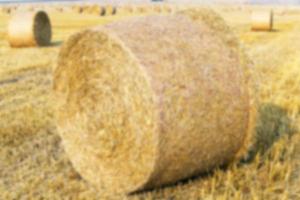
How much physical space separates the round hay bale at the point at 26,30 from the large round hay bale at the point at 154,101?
11.9m

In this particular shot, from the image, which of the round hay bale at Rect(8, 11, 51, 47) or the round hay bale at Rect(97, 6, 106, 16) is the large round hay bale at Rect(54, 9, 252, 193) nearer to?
the round hay bale at Rect(8, 11, 51, 47)

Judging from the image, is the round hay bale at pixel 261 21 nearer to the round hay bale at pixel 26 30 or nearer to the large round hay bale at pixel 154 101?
the round hay bale at pixel 26 30

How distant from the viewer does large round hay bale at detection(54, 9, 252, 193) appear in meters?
4.65

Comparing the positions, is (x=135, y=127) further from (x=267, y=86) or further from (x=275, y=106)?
(x=267, y=86)

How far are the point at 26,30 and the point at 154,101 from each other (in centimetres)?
1348

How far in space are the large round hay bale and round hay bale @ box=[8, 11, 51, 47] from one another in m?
11.9

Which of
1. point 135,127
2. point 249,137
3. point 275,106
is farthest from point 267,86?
point 135,127

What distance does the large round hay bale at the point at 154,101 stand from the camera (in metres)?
4.65

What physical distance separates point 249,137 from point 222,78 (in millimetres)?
657

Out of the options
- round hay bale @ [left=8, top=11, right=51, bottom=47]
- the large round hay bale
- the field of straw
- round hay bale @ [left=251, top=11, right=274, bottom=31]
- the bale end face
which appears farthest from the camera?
round hay bale @ [left=251, top=11, right=274, bottom=31]

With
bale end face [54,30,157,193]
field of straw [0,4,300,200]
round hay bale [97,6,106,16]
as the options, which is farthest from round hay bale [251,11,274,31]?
round hay bale [97,6,106,16]

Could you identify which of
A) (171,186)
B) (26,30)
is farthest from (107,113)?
(26,30)

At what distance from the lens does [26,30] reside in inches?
680

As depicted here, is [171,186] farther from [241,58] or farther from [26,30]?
[26,30]
